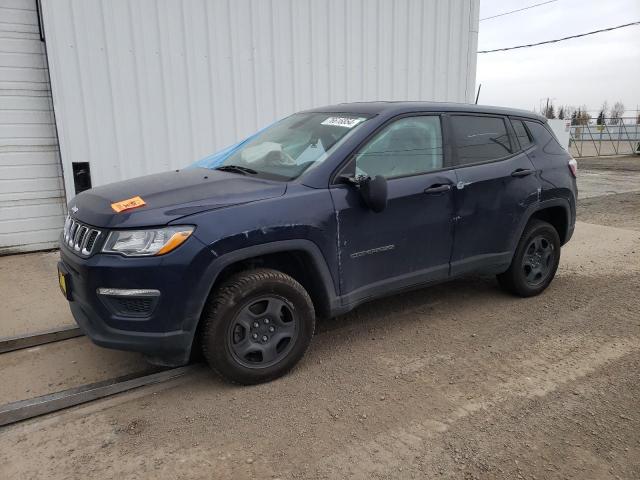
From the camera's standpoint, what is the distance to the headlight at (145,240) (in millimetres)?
2807

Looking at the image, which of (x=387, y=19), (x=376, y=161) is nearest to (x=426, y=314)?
(x=376, y=161)

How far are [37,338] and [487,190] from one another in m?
3.70

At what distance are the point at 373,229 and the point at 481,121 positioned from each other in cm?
158

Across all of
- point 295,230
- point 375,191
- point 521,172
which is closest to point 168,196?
point 295,230

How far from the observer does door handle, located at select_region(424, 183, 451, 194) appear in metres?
3.70

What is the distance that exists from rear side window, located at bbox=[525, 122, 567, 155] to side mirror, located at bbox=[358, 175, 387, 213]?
2.11m

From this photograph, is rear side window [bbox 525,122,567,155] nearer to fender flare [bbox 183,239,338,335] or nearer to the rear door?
the rear door

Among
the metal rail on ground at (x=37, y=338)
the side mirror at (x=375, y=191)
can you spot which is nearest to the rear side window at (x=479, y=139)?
the side mirror at (x=375, y=191)

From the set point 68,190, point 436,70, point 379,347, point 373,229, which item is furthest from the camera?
point 436,70

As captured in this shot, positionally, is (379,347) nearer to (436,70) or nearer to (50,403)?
(50,403)

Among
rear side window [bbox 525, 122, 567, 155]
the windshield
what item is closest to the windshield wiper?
the windshield

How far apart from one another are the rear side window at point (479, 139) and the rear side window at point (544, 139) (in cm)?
38

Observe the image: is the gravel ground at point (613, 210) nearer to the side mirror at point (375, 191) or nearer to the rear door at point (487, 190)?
the rear door at point (487, 190)

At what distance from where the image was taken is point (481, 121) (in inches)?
167
